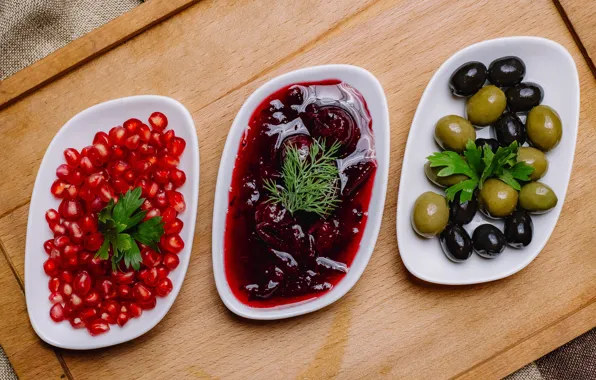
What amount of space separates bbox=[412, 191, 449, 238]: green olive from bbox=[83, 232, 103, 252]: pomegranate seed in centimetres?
88

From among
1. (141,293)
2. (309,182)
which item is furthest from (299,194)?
(141,293)

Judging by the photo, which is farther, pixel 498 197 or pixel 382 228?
pixel 382 228

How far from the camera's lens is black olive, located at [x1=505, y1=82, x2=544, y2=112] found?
1.61 meters

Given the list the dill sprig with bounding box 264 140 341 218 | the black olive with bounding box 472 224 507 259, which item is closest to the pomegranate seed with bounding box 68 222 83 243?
the dill sprig with bounding box 264 140 341 218

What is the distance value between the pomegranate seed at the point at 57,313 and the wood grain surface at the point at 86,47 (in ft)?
2.02

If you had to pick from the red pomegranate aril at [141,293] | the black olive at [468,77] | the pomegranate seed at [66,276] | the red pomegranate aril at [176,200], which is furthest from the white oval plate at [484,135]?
the pomegranate seed at [66,276]

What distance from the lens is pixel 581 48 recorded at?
1.71 meters

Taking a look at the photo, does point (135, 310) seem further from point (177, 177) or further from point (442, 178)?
point (442, 178)

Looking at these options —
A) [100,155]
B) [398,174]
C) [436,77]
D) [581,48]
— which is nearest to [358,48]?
[436,77]

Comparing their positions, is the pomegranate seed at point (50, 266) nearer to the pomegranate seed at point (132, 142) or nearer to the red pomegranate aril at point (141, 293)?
the red pomegranate aril at point (141, 293)

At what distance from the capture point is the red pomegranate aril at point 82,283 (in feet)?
5.32

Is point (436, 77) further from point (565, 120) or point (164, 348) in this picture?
point (164, 348)

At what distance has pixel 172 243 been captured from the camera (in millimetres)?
1607

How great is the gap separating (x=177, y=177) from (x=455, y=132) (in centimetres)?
79
